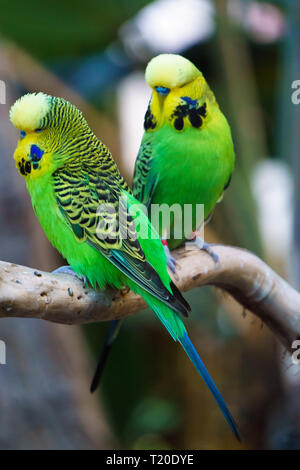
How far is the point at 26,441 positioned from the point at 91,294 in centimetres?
133

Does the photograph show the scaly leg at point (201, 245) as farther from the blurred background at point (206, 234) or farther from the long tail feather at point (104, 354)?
the blurred background at point (206, 234)

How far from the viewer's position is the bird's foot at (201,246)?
1.31m

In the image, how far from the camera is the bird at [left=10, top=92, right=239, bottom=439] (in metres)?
1.00

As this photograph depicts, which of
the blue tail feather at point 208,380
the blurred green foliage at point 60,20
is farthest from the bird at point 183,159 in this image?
the blurred green foliage at point 60,20

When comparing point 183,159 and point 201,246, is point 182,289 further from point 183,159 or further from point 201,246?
point 183,159

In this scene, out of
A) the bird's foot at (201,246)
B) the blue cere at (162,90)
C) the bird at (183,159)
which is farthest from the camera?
the bird's foot at (201,246)

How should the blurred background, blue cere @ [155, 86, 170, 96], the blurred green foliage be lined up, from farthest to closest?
the blurred green foliage, the blurred background, blue cere @ [155, 86, 170, 96]

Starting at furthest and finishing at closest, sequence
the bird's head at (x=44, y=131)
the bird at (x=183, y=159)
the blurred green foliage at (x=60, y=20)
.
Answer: the blurred green foliage at (x=60, y=20) → the bird at (x=183, y=159) → the bird's head at (x=44, y=131)

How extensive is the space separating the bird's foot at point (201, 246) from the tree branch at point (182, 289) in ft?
0.03

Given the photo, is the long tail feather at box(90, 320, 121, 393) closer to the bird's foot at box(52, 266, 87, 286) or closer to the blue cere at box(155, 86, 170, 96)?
the bird's foot at box(52, 266, 87, 286)

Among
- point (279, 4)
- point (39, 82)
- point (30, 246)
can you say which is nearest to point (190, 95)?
point (30, 246)

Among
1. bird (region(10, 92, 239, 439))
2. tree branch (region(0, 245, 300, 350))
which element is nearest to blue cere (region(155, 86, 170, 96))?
bird (region(10, 92, 239, 439))

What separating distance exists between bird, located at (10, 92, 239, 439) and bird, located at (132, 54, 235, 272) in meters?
0.15

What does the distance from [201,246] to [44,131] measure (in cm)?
52
